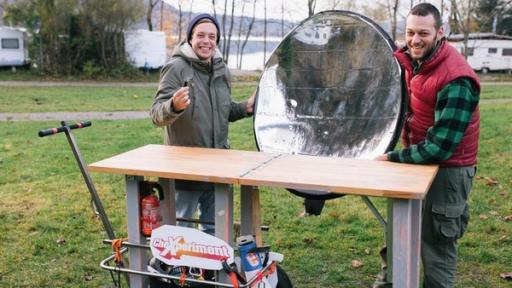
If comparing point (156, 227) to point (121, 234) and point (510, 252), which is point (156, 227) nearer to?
point (121, 234)

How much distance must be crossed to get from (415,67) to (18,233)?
3.80 meters

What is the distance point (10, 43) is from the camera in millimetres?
25516

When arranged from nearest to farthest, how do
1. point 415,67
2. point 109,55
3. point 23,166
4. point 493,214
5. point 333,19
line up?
point 415,67 → point 333,19 → point 493,214 → point 23,166 → point 109,55

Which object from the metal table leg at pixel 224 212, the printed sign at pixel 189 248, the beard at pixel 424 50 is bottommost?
the printed sign at pixel 189 248

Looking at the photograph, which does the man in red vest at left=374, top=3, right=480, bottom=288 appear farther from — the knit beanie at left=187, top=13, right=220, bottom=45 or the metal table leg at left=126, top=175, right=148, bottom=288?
the metal table leg at left=126, top=175, right=148, bottom=288

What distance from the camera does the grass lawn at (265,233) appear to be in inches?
183

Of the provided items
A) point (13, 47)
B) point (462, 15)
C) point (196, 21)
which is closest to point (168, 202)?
point (196, 21)

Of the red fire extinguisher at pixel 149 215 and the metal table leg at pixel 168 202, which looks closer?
the red fire extinguisher at pixel 149 215

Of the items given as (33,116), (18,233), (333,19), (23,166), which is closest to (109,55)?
(33,116)

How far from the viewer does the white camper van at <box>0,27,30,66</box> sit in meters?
25.3

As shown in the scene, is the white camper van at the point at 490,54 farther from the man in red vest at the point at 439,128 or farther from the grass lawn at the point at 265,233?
the man in red vest at the point at 439,128

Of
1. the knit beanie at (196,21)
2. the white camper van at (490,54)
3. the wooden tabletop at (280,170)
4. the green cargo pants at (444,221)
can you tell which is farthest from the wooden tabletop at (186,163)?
the white camper van at (490,54)

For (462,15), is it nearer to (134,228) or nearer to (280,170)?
(280,170)

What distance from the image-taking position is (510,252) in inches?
197
